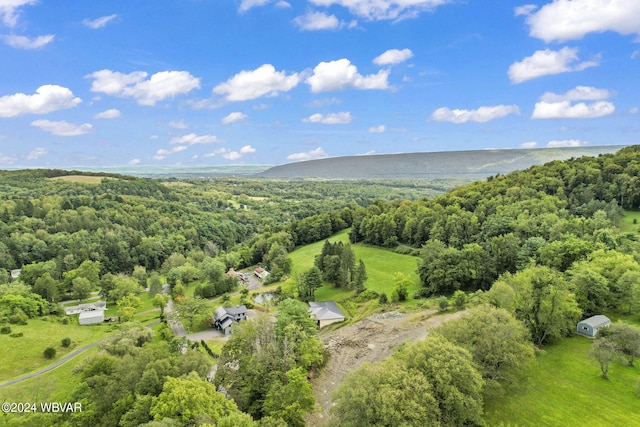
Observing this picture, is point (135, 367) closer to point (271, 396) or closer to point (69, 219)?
point (271, 396)

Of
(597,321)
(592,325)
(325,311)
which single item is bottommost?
(325,311)

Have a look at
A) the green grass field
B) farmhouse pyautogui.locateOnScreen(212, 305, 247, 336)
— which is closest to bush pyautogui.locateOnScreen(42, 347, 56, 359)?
farmhouse pyautogui.locateOnScreen(212, 305, 247, 336)

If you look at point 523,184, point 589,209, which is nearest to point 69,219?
point 523,184

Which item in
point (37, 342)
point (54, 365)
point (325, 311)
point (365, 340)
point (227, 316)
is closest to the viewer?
point (54, 365)

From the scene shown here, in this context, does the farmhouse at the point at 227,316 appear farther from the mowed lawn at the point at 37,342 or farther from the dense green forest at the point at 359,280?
the mowed lawn at the point at 37,342

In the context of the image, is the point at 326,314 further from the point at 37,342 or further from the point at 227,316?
the point at 37,342

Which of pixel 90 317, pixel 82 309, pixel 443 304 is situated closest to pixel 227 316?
pixel 90 317
